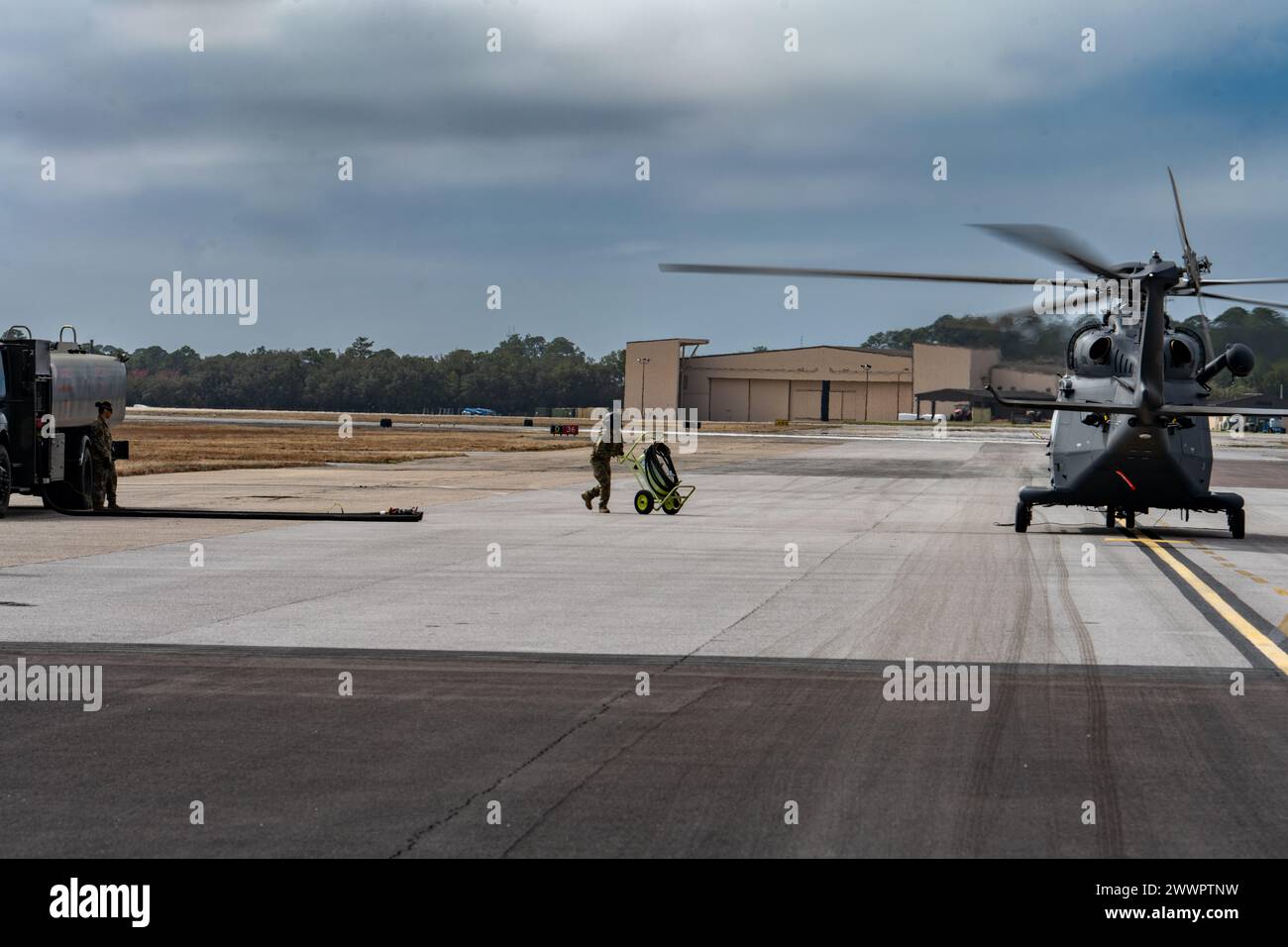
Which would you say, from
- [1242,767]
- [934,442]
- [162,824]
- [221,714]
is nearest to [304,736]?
[221,714]

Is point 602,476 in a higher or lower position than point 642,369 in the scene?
lower

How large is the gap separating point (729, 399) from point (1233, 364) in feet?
482

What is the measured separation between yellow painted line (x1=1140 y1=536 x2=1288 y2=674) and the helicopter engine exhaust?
10.6 feet

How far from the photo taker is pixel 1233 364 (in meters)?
22.1

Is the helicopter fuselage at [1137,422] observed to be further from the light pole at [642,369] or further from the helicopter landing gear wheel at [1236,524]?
the light pole at [642,369]

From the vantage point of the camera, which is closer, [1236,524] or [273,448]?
[1236,524]

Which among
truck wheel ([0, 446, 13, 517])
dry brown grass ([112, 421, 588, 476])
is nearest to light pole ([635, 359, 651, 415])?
dry brown grass ([112, 421, 588, 476])

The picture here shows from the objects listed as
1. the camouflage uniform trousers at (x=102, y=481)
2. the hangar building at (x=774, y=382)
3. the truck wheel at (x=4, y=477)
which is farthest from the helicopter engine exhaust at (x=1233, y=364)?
the hangar building at (x=774, y=382)

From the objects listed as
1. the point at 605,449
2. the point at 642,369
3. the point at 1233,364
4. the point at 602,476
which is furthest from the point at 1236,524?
the point at 642,369

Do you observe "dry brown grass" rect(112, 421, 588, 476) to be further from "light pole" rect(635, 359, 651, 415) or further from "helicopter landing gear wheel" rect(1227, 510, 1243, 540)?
"light pole" rect(635, 359, 651, 415)

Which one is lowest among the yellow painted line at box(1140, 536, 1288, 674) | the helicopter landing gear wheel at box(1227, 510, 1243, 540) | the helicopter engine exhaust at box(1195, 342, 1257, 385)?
the yellow painted line at box(1140, 536, 1288, 674)

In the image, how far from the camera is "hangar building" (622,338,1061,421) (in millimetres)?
156000

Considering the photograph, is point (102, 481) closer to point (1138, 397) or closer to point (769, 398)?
point (1138, 397)
